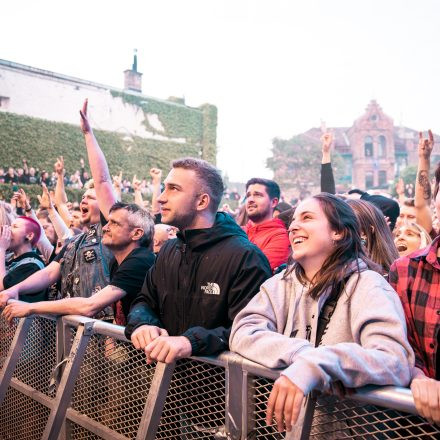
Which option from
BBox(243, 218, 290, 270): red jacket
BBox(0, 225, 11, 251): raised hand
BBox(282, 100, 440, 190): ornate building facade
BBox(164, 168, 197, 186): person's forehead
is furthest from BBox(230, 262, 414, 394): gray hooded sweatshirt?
BBox(282, 100, 440, 190): ornate building facade

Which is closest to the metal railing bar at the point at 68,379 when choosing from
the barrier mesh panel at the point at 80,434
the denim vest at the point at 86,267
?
the barrier mesh panel at the point at 80,434

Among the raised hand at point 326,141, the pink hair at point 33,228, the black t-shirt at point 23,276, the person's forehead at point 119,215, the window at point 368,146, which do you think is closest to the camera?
the person's forehead at point 119,215

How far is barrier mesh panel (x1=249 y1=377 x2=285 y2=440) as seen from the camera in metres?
1.84

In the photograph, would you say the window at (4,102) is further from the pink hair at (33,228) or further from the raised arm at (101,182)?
the raised arm at (101,182)

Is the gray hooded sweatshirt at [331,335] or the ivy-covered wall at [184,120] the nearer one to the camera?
the gray hooded sweatshirt at [331,335]

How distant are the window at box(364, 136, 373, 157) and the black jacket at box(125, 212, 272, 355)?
63.4 metres

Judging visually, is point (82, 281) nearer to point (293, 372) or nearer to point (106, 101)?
point (293, 372)

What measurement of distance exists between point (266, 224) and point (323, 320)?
8.03ft

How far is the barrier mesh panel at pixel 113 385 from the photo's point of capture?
2447mm

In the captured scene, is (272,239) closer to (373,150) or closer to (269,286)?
(269,286)

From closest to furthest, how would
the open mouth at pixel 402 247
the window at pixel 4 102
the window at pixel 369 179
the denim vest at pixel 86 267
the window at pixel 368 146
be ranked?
the denim vest at pixel 86 267 < the open mouth at pixel 402 247 < the window at pixel 4 102 < the window at pixel 369 179 < the window at pixel 368 146

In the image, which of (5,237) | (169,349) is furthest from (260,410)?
(5,237)

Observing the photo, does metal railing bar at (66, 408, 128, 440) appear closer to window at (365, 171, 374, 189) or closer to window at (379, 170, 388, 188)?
window at (379, 170, 388, 188)

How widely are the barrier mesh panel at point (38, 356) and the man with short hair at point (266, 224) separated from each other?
5.41ft
